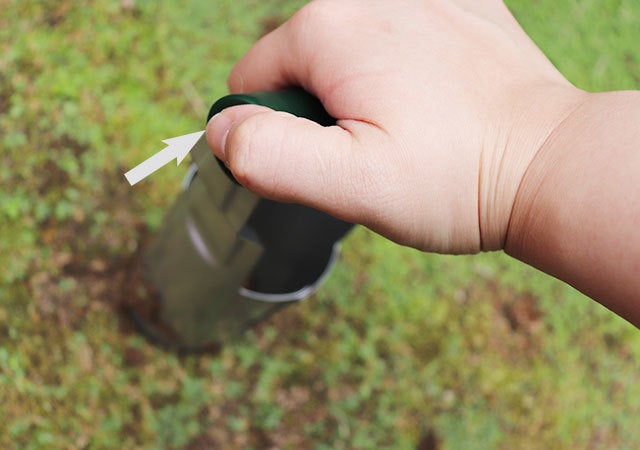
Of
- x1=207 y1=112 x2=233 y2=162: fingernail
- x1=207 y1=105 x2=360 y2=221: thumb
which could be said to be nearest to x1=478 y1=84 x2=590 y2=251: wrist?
x1=207 y1=105 x2=360 y2=221: thumb

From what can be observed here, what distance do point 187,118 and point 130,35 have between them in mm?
423

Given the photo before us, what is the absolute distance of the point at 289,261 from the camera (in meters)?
1.85

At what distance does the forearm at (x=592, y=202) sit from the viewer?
1.18 m

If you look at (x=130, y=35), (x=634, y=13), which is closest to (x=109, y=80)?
(x=130, y=35)

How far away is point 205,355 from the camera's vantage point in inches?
97.1

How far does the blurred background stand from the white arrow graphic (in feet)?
3.67

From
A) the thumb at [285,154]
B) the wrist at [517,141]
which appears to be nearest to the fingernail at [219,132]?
the thumb at [285,154]

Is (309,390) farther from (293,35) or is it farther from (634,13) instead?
(634,13)

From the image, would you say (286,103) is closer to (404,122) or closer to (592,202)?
(404,122)

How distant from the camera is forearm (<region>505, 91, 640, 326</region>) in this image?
1.18 m

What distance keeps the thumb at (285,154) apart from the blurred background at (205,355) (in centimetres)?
132

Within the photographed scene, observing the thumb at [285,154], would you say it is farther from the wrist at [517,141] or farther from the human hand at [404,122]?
the wrist at [517,141]

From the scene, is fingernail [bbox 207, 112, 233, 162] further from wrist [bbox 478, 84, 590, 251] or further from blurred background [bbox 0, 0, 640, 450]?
blurred background [bbox 0, 0, 640, 450]

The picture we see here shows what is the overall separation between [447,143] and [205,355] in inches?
58.2
